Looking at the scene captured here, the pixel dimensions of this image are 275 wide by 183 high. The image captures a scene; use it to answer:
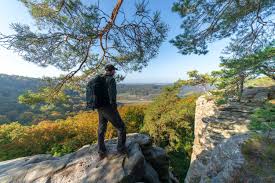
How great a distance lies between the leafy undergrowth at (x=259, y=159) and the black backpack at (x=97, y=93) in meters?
2.83

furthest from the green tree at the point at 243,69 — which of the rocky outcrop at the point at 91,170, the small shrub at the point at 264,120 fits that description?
the rocky outcrop at the point at 91,170

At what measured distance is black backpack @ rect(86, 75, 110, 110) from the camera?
3.46 meters

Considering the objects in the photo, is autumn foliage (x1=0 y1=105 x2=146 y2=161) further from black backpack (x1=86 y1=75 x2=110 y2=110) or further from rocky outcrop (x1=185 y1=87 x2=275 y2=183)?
black backpack (x1=86 y1=75 x2=110 y2=110)

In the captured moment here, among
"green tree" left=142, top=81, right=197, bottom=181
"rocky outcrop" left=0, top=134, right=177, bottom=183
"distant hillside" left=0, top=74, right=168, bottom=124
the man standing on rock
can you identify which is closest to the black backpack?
the man standing on rock

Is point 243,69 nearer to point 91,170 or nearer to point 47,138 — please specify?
point 91,170

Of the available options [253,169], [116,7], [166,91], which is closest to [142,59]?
[116,7]

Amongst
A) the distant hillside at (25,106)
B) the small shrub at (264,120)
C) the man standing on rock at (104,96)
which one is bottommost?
the distant hillside at (25,106)

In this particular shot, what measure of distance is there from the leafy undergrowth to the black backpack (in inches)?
111

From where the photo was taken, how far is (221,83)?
5.09 meters

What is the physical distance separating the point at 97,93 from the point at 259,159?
3.25 m

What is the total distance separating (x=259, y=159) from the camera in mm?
3217

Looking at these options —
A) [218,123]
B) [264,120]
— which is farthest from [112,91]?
[218,123]

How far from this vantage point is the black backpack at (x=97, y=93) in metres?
3.46

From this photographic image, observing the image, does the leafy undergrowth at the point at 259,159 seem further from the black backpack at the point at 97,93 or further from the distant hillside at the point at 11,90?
the distant hillside at the point at 11,90
